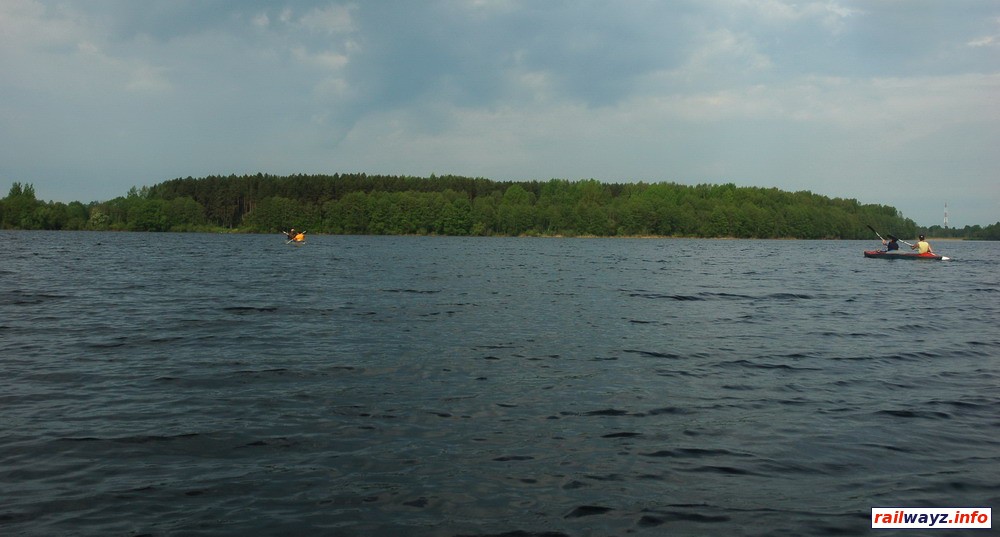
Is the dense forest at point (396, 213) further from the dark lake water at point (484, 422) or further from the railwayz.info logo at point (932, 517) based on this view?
the railwayz.info logo at point (932, 517)

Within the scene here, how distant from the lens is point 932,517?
6.80 m

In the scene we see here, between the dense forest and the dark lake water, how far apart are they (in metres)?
154

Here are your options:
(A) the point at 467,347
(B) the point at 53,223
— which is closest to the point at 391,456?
(A) the point at 467,347

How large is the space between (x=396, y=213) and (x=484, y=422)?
166315 mm

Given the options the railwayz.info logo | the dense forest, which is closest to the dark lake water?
the railwayz.info logo

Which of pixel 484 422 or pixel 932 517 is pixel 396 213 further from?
pixel 932 517

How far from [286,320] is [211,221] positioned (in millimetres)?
180351

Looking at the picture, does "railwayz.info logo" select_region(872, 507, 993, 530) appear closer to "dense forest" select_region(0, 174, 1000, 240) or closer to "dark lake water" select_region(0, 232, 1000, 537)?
"dark lake water" select_region(0, 232, 1000, 537)

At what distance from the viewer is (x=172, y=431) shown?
29.8 ft

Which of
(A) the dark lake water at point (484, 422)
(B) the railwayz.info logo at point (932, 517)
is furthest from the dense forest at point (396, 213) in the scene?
(B) the railwayz.info logo at point (932, 517)

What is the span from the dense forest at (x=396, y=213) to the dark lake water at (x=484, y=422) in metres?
154

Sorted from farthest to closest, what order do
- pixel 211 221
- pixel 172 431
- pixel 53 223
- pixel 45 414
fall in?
pixel 211 221
pixel 53 223
pixel 45 414
pixel 172 431

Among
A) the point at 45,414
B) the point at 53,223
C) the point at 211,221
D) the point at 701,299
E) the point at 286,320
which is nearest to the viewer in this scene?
the point at 45,414

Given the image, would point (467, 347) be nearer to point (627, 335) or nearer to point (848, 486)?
point (627, 335)
